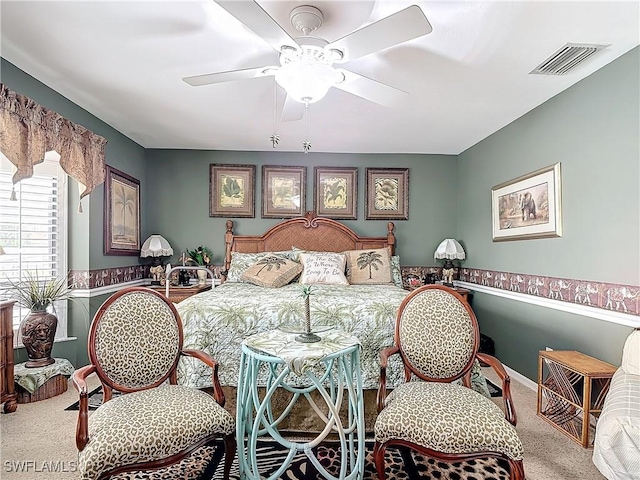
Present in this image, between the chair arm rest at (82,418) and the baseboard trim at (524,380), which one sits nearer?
the chair arm rest at (82,418)

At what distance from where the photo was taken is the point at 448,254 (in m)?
4.94

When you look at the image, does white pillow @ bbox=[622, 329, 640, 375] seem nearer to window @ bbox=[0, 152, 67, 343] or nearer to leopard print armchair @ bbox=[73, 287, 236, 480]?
leopard print armchair @ bbox=[73, 287, 236, 480]

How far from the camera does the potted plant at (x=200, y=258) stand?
4988mm

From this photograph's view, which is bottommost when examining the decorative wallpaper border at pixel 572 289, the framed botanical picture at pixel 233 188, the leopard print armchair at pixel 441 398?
the leopard print armchair at pixel 441 398

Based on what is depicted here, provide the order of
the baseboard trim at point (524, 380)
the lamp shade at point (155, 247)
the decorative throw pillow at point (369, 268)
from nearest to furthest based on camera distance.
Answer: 1. the baseboard trim at point (524, 380)
2. the decorative throw pillow at point (369, 268)
3. the lamp shade at point (155, 247)

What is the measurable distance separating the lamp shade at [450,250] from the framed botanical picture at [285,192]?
74.0 inches

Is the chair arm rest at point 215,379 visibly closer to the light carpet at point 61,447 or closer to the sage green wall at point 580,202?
the light carpet at point 61,447

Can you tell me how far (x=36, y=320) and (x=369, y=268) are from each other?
3.13 m

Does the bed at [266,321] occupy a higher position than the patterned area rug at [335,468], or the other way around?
the bed at [266,321]

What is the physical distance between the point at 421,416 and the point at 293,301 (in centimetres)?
128

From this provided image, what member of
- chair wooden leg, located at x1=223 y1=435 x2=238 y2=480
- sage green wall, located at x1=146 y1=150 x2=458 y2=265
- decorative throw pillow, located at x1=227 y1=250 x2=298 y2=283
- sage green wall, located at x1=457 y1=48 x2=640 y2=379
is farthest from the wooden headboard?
chair wooden leg, located at x1=223 y1=435 x2=238 y2=480

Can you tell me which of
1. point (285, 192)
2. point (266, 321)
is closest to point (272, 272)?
point (266, 321)

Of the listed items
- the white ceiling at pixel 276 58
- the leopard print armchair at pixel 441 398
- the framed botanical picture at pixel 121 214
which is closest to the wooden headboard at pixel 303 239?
the framed botanical picture at pixel 121 214

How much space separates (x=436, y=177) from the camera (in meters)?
5.34
